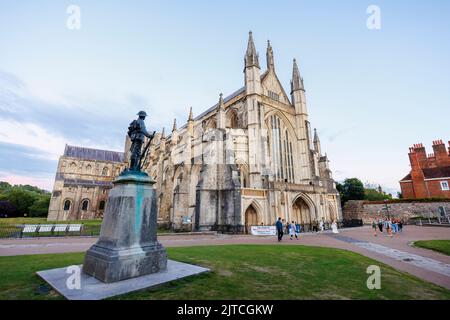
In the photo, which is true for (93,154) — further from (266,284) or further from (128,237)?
(266,284)

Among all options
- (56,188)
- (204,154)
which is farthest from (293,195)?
(56,188)

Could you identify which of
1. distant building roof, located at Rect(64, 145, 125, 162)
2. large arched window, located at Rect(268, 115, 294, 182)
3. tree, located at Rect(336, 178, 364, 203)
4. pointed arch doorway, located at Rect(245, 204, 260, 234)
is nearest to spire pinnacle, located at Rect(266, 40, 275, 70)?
large arched window, located at Rect(268, 115, 294, 182)

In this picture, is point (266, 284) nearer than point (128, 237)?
Yes

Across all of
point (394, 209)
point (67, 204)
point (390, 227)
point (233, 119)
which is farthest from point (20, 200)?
point (394, 209)

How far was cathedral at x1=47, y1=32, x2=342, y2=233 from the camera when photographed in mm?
21094

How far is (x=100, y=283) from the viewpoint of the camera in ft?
14.4

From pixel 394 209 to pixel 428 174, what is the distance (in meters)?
8.84

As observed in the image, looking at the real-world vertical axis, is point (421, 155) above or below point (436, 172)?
above

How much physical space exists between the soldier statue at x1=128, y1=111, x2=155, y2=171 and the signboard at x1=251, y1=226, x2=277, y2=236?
49.7 ft

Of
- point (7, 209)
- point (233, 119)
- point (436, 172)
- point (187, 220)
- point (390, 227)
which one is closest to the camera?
point (390, 227)

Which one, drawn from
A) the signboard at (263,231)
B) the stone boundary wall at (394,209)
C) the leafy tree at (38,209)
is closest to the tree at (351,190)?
the stone boundary wall at (394,209)

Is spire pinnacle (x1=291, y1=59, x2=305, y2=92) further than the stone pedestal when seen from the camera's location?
Yes

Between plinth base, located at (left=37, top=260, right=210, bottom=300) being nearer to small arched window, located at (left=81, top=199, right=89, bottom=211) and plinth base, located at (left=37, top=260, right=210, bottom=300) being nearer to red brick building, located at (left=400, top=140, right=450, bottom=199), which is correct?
red brick building, located at (left=400, top=140, right=450, bottom=199)
